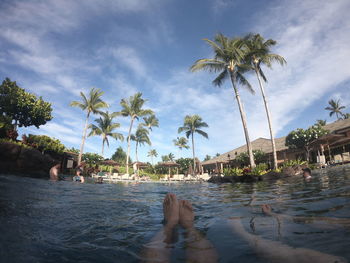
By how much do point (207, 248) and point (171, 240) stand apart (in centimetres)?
35

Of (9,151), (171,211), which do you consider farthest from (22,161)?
(171,211)

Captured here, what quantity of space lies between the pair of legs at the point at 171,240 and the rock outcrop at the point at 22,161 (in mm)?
10721

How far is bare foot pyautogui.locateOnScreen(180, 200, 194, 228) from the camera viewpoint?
7.36 ft

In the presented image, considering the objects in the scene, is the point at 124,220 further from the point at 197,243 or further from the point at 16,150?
the point at 16,150

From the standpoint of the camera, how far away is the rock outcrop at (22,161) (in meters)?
9.61

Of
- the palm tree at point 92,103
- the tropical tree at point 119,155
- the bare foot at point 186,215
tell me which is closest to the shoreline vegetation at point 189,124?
the palm tree at point 92,103

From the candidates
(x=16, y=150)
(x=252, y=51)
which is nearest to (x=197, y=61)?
(x=252, y=51)

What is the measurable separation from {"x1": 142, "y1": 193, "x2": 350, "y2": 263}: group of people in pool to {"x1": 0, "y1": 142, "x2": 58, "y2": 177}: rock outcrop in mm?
11021

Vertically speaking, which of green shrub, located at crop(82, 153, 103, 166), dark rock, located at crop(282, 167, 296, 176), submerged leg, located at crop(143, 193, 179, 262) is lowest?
submerged leg, located at crop(143, 193, 179, 262)

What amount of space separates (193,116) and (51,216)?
95.9 ft

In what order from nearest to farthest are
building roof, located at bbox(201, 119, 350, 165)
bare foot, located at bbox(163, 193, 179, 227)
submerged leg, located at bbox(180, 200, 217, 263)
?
submerged leg, located at bbox(180, 200, 217, 263) < bare foot, located at bbox(163, 193, 179, 227) < building roof, located at bbox(201, 119, 350, 165)

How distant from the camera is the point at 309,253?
1142 mm

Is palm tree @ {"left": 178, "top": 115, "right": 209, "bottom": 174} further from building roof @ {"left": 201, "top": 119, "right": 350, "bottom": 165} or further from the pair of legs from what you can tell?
the pair of legs

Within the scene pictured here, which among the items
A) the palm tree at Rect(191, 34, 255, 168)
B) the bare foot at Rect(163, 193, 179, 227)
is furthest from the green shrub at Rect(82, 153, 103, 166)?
the bare foot at Rect(163, 193, 179, 227)
